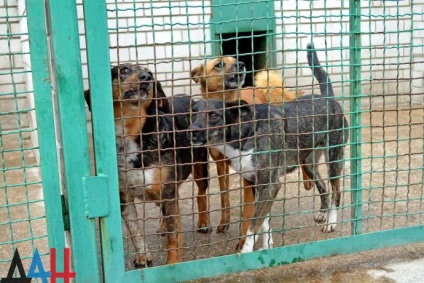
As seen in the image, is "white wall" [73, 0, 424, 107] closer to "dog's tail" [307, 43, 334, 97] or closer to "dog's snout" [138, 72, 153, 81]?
"dog's tail" [307, 43, 334, 97]

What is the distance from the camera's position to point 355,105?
3.57 m

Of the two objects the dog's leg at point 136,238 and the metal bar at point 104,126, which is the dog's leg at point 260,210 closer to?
the dog's leg at point 136,238

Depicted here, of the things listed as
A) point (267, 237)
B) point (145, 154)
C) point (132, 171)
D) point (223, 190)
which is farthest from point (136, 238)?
point (267, 237)

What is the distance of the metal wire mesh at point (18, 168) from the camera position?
282cm

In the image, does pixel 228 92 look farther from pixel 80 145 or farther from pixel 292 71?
pixel 292 71

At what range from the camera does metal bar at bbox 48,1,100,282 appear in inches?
108

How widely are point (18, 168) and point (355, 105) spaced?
2.22 meters

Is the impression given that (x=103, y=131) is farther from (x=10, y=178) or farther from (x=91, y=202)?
(x=10, y=178)

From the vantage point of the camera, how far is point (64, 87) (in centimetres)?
280

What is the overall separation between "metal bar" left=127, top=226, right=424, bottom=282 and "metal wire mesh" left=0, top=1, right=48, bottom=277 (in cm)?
76

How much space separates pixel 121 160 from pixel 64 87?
3.07ft

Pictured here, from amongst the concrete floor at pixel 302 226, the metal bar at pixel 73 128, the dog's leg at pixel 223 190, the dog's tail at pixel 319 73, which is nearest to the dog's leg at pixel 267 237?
the concrete floor at pixel 302 226

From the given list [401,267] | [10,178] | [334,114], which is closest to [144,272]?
[401,267]

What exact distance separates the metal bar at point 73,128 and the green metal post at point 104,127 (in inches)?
2.4
